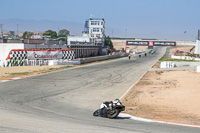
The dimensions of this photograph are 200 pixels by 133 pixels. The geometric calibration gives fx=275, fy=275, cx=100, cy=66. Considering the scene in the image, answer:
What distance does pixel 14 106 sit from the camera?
44.3 ft

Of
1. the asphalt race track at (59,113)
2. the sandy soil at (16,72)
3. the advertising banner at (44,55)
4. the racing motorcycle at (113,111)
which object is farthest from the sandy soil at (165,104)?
the advertising banner at (44,55)

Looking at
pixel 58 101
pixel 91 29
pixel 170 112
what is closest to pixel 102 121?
pixel 170 112

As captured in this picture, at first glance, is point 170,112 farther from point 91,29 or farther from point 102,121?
point 91,29

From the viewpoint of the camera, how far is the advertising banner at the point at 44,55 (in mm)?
41469

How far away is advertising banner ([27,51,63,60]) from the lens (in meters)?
41.5

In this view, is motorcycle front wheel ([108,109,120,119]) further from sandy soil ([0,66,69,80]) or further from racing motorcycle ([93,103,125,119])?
sandy soil ([0,66,69,80])

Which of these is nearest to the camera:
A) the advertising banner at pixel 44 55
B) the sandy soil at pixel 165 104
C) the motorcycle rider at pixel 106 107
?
the motorcycle rider at pixel 106 107

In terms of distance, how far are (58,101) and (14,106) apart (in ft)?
9.37

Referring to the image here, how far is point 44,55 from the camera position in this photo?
4266 centimetres

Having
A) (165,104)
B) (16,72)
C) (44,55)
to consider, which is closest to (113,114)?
→ (165,104)

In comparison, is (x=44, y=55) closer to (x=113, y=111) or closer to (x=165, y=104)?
(x=165, y=104)

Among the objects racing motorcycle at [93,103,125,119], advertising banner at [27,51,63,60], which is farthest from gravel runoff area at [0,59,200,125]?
advertising banner at [27,51,63,60]

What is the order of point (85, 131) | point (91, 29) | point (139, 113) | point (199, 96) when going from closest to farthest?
1. point (85, 131)
2. point (139, 113)
3. point (199, 96)
4. point (91, 29)

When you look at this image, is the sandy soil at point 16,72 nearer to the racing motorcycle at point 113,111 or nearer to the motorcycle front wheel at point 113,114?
the racing motorcycle at point 113,111
